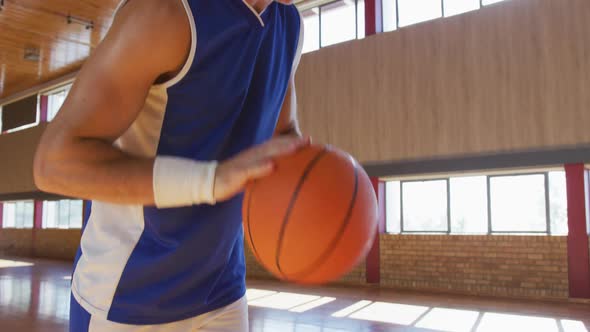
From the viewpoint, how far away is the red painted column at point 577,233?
5.97m

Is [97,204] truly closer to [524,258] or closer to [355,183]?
[355,183]

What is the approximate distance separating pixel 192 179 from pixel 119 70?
18cm

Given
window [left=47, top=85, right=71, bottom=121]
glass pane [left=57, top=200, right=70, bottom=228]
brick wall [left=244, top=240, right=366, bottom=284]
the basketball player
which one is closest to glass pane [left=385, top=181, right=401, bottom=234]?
brick wall [left=244, top=240, right=366, bottom=284]

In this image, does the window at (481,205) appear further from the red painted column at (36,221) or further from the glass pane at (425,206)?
the red painted column at (36,221)

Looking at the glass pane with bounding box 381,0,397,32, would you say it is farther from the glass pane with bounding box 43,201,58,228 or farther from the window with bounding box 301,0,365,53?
the glass pane with bounding box 43,201,58,228

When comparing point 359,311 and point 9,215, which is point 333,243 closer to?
point 359,311

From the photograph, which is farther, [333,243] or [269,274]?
[269,274]

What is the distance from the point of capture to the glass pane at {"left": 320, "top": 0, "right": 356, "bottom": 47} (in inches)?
324

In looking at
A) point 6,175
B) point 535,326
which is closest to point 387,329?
point 535,326

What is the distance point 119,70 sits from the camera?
2.29 ft

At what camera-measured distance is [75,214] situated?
13219 millimetres

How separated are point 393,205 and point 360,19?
2.91 metres

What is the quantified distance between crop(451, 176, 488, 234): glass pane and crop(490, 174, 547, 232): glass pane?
0.38 ft

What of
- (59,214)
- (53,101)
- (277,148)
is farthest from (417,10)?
(59,214)
